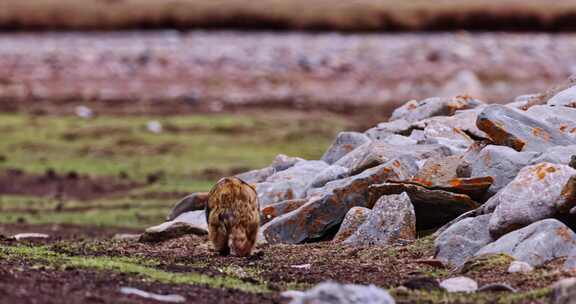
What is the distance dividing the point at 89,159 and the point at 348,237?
1837 centimetres

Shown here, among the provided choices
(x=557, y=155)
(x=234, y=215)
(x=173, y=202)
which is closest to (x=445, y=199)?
(x=557, y=155)

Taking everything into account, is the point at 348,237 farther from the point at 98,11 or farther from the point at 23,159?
the point at 98,11

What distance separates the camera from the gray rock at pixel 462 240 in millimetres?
11883

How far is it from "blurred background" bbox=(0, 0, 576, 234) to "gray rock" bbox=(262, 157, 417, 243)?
7629mm

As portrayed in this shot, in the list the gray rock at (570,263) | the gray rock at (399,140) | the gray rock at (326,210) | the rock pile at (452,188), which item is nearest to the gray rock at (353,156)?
the rock pile at (452,188)

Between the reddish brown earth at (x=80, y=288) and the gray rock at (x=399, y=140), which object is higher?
the reddish brown earth at (x=80, y=288)

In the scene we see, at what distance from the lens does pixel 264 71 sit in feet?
153

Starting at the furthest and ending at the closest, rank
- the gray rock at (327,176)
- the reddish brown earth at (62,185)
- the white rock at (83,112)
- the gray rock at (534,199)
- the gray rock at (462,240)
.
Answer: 1. the white rock at (83,112)
2. the reddish brown earth at (62,185)
3. the gray rock at (327,176)
4. the gray rock at (462,240)
5. the gray rock at (534,199)

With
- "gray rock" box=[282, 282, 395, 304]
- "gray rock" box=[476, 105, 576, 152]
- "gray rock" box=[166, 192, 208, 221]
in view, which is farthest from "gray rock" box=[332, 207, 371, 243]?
"gray rock" box=[282, 282, 395, 304]

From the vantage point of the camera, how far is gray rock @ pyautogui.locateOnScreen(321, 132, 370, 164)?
54.4ft

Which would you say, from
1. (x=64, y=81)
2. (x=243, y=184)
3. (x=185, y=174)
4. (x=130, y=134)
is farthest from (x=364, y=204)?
(x=64, y=81)

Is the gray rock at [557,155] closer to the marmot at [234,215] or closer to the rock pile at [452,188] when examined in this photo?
the rock pile at [452,188]

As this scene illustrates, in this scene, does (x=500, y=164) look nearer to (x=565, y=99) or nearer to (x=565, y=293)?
(x=565, y=99)

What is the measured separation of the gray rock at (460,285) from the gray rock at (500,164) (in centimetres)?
292
